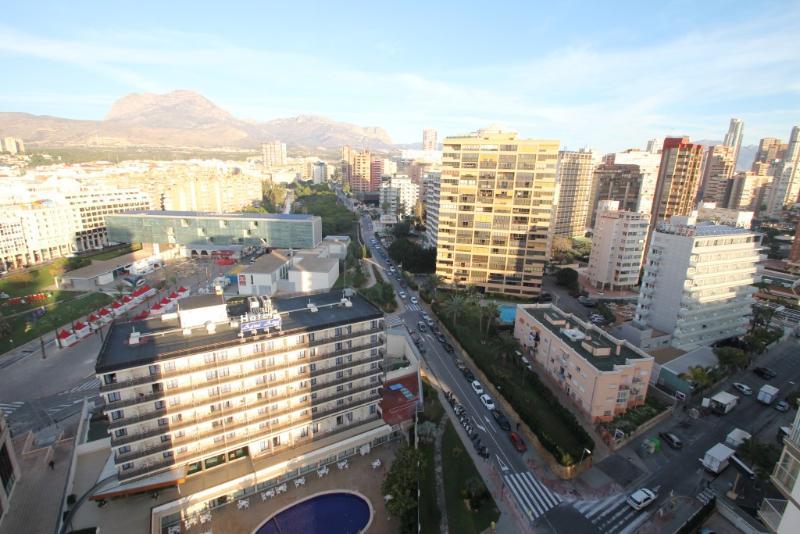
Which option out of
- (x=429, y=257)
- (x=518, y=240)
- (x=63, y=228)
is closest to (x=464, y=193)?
(x=518, y=240)

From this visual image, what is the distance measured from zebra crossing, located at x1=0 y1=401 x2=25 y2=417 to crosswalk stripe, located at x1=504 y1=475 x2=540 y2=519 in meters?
58.1

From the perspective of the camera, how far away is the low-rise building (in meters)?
44.8

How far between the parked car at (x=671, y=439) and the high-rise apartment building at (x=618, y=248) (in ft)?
187

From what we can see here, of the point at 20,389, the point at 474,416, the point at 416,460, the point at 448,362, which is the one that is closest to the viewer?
the point at 416,460

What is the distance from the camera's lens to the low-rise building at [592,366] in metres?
44.8

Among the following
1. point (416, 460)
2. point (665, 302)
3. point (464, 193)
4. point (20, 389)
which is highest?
point (464, 193)

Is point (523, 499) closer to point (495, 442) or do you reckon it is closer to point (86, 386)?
point (495, 442)

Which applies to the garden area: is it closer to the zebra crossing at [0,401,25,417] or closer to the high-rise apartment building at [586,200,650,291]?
the high-rise apartment building at [586,200,650,291]

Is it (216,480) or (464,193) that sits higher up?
(464,193)

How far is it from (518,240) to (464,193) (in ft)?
48.7

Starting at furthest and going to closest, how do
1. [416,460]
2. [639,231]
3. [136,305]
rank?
[639,231] < [136,305] < [416,460]

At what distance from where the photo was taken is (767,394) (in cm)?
5100

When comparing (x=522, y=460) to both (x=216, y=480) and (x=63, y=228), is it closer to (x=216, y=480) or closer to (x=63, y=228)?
(x=216, y=480)

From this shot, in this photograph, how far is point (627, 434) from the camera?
43281 mm
